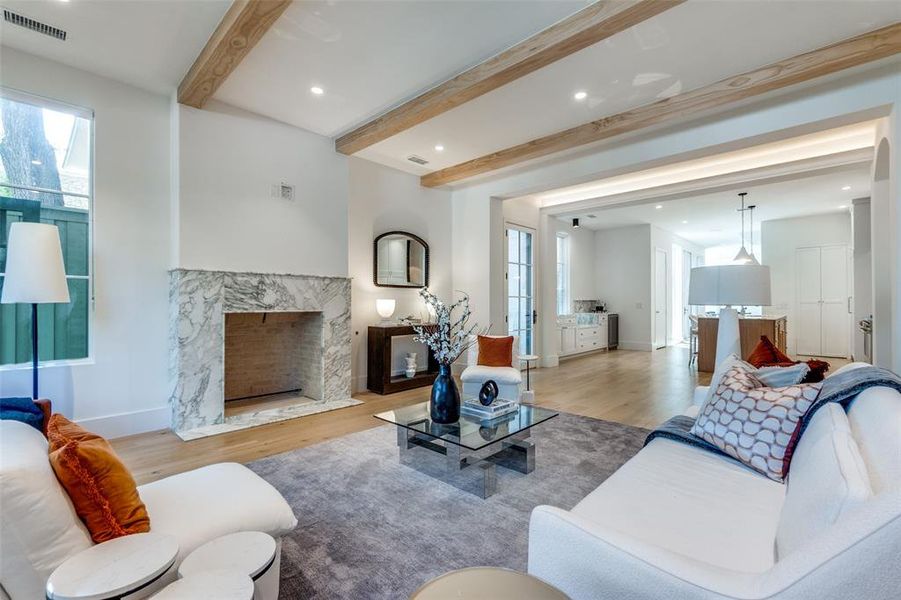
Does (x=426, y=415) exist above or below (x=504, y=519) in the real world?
above

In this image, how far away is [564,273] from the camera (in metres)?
9.25

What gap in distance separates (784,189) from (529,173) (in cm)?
429

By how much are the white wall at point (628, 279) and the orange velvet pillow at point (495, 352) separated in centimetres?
634

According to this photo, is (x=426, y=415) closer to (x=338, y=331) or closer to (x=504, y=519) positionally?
(x=504, y=519)

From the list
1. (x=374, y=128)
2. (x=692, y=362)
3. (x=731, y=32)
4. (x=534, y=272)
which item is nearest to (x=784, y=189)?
(x=692, y=362)

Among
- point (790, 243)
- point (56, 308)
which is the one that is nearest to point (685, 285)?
point (790, 243)

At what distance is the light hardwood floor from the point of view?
3.12 meters

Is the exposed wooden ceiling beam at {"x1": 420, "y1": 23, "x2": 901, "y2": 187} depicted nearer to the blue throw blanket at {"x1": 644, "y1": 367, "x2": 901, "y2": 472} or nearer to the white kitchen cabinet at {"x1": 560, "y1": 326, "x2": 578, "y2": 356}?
the blue throw blanket at {"x1": 644, "y1": 367, "x2": 901, "y2": 472}

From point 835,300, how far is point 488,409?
8.98 meters

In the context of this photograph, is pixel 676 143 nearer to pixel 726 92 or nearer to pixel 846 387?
pixel 726 92

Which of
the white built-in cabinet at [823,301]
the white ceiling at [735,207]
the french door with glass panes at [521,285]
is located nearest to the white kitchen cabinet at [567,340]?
the french door with glass panes at [521,285]

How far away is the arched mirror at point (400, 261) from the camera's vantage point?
216 inches

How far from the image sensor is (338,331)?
477cm

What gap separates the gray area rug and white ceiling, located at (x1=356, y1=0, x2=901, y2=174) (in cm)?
298
